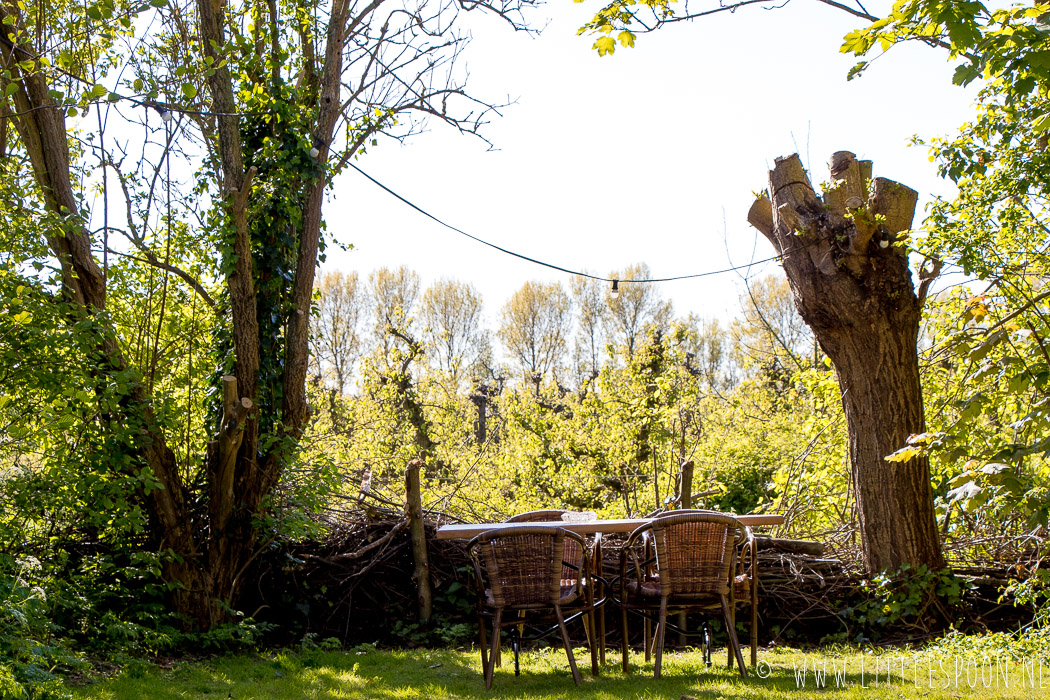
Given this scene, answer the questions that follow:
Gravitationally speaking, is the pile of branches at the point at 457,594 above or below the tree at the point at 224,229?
below

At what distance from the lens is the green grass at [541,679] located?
3908 mm

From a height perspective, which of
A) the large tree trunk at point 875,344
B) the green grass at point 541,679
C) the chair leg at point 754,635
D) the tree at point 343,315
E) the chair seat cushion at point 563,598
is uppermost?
the tree at point 343,315

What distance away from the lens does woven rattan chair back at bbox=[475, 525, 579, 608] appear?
429 cm

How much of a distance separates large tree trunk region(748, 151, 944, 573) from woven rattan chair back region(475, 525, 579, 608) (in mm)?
3045

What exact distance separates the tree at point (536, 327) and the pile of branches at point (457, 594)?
25.9 meters

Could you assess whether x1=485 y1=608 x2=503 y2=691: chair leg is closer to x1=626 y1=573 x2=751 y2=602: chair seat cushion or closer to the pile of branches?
x1=626 y1=573 x2=751 y2=602: chair seat cushion

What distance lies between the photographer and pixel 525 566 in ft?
14.2

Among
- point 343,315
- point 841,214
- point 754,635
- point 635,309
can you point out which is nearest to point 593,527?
point 754,635

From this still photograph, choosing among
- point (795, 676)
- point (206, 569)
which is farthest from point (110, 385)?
point (795, 676)

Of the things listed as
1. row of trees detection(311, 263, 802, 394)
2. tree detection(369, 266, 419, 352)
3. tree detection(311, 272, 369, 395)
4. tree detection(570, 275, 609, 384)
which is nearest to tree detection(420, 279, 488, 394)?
row of trees detection(311, 263, 802, 394)

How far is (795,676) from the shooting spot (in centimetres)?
436

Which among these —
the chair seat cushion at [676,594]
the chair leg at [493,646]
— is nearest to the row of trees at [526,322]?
the chair seat cushion at [676,594]

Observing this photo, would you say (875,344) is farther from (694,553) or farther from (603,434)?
(603,434)

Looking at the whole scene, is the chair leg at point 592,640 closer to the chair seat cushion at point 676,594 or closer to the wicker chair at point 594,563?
the wicker chair at point 594,563
